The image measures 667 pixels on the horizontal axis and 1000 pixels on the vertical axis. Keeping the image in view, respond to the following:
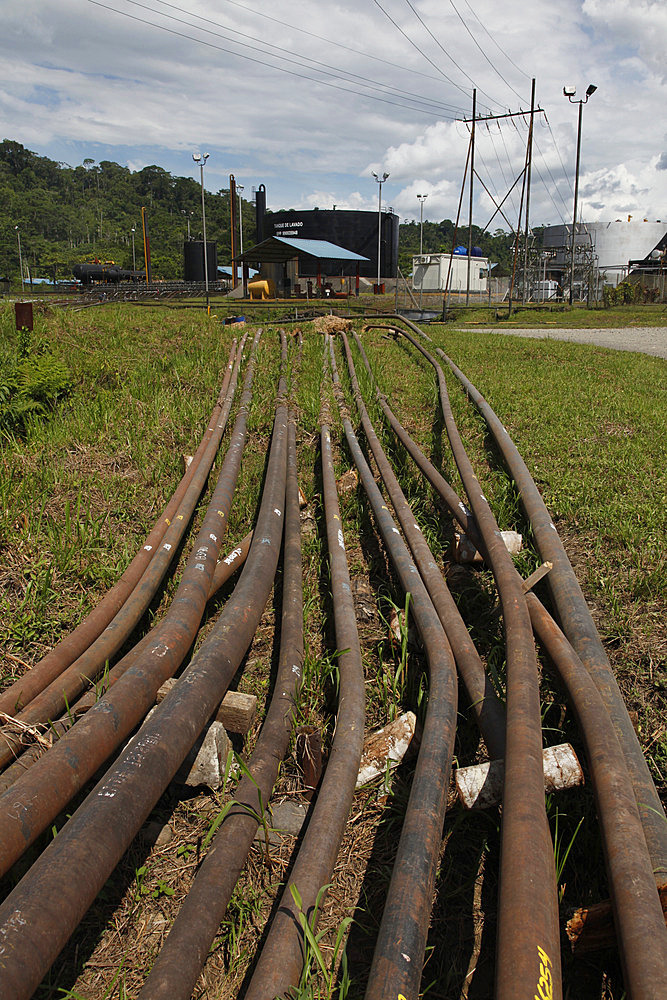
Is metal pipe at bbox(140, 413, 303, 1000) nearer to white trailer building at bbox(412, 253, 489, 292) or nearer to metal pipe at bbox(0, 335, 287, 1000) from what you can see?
metal pipe at bbox(0, 335, 287, 1000)

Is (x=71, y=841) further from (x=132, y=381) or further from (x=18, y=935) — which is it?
(x=132, y=381)

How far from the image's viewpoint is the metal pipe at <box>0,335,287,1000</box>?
142cm

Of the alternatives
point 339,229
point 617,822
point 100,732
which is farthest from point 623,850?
point 339,229

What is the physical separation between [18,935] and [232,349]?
30.5 ft

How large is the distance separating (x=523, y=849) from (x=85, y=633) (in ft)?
7.36

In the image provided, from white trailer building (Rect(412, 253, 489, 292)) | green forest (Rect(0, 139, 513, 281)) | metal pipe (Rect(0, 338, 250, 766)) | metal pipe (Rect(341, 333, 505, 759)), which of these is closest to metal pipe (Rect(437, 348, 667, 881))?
metal pipe (Rect(341, 333, 505, 759))

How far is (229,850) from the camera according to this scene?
77.2 inches

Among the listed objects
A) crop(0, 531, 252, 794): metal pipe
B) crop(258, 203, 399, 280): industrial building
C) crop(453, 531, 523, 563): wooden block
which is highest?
crop(258, 203, 399, 280): industrial building

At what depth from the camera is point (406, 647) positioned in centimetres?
326

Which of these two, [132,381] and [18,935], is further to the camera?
[132,381]

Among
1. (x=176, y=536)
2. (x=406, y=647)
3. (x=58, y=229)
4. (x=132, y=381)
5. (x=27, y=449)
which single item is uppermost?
(x=58, y=229)

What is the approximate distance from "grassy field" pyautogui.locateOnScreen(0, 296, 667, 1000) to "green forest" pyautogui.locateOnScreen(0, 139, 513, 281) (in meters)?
66.5

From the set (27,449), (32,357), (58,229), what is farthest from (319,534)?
(58,229)

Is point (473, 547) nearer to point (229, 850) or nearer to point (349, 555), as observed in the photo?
point (349, 555)
